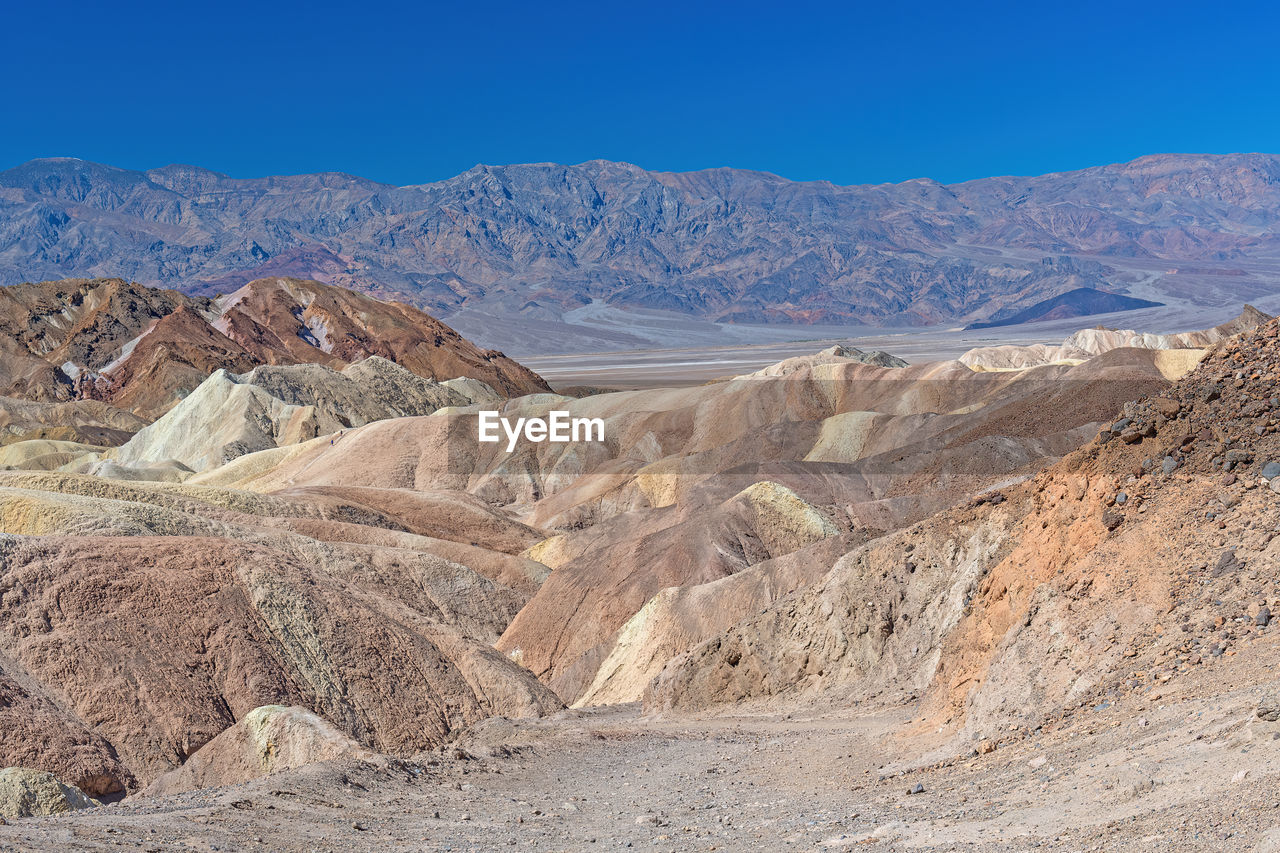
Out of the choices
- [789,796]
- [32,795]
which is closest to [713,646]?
[789,796]

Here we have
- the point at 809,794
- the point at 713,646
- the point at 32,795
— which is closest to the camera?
the point at 809,794

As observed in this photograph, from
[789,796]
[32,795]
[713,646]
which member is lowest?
[32,795]

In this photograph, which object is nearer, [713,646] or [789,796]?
[789,796]

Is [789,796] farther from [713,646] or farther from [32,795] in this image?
[32,795]

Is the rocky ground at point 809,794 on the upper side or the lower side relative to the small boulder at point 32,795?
upper

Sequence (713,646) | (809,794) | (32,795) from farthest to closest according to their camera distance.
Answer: (713,646) < (32,795) < (809,794)

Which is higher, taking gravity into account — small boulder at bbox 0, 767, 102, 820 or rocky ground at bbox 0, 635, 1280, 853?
rocky ground at bbox 0, 635, 1280, 853

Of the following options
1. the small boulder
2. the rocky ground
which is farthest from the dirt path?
the small boulder

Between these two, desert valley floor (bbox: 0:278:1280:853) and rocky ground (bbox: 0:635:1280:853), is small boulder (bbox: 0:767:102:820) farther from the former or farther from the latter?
rocky ground (bbox: 0:635:1280:853)

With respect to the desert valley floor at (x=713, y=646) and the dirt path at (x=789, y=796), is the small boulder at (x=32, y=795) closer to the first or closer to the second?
the desert valley floor at (x=713, y=646)

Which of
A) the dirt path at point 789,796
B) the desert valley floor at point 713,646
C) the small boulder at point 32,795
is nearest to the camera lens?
the dirt path at point 789,796

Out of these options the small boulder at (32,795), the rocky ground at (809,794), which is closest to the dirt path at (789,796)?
the rocky ground at (809,794)
